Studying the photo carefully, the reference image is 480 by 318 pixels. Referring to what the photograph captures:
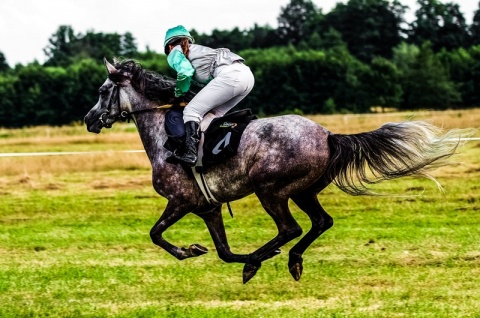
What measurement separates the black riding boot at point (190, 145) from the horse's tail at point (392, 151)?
1274mm

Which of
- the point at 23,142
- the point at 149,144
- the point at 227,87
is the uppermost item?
the point at 227,87

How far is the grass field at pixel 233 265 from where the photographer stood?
8.50 metres

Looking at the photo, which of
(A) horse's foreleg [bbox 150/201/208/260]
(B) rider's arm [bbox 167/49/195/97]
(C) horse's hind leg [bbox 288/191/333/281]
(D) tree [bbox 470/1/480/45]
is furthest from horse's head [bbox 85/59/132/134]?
(D) tree [bbox 470/1/480/45]

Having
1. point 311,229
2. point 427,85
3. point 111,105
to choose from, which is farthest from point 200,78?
point 427,85

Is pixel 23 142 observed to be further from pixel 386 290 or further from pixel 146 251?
pixel 386 290

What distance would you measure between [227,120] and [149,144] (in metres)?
0.93

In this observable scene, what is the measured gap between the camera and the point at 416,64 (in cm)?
8062

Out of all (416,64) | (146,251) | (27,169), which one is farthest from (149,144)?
(416,64)

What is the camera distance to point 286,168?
8.64 m

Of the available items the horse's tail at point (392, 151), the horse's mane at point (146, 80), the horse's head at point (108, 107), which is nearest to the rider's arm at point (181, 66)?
the horse's mane at point (146, 80)

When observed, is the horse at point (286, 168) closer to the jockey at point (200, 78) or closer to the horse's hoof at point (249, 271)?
the horse's hoof at point (249, 271)

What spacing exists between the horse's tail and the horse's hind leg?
1.25ft

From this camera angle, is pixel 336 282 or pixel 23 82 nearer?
pixel 336 282

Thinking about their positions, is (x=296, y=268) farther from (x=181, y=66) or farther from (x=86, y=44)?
(x=86, y=44)
